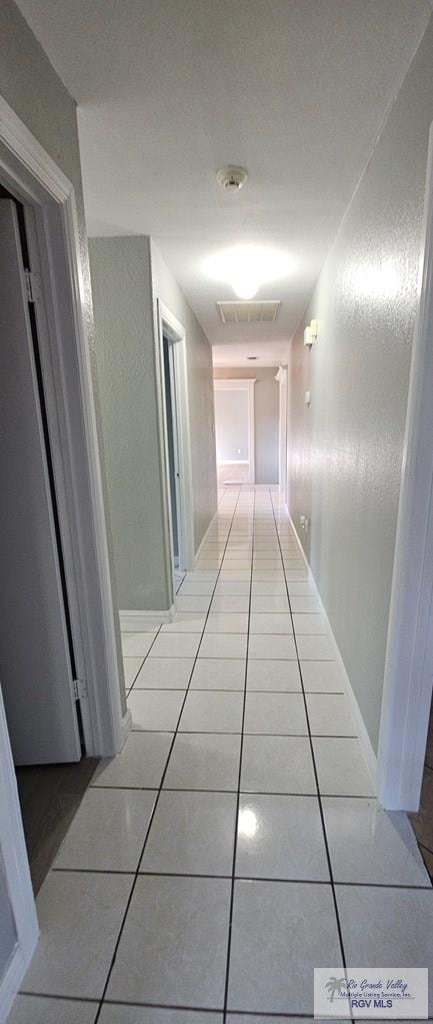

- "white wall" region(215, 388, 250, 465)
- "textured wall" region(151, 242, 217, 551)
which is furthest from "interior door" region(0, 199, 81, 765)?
"white wall" region(215, 388, 250, 465)

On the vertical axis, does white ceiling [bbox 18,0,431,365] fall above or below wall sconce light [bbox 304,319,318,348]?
above

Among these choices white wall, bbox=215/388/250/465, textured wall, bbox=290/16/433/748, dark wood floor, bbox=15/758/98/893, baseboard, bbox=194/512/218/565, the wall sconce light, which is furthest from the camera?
white wall, bbox=215/388/250/465

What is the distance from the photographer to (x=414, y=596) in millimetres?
1256

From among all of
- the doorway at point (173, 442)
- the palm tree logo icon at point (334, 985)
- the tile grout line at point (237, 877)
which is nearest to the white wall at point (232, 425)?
the doorway at point (173, 442)

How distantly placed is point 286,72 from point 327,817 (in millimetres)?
2245

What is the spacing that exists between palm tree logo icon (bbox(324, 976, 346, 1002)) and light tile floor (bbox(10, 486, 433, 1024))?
4 centimetres

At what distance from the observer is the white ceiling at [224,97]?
3.53 ft

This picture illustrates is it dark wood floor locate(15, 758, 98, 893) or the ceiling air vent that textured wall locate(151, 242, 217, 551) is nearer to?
the ceiling air vent

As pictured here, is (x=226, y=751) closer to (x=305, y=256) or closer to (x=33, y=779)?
(x=33, y=779)

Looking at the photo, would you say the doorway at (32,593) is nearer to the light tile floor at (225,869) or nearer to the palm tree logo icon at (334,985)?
the light tile floor at (225,869)

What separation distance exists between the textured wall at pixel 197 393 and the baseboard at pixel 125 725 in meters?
2.17

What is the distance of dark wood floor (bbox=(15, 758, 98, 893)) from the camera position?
1366 millimetres

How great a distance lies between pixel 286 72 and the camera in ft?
4.09

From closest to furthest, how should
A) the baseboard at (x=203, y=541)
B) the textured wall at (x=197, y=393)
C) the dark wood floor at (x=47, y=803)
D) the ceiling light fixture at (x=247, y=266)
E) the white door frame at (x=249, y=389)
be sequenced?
the dark wood floor at (x=47, y=803) < the ceiling light fixture at (x=247, y=266) < the textured wall at (x=197, y=393) < the baseboard at (x=203, y=541) < the white door frame at (x=249, y=389)
